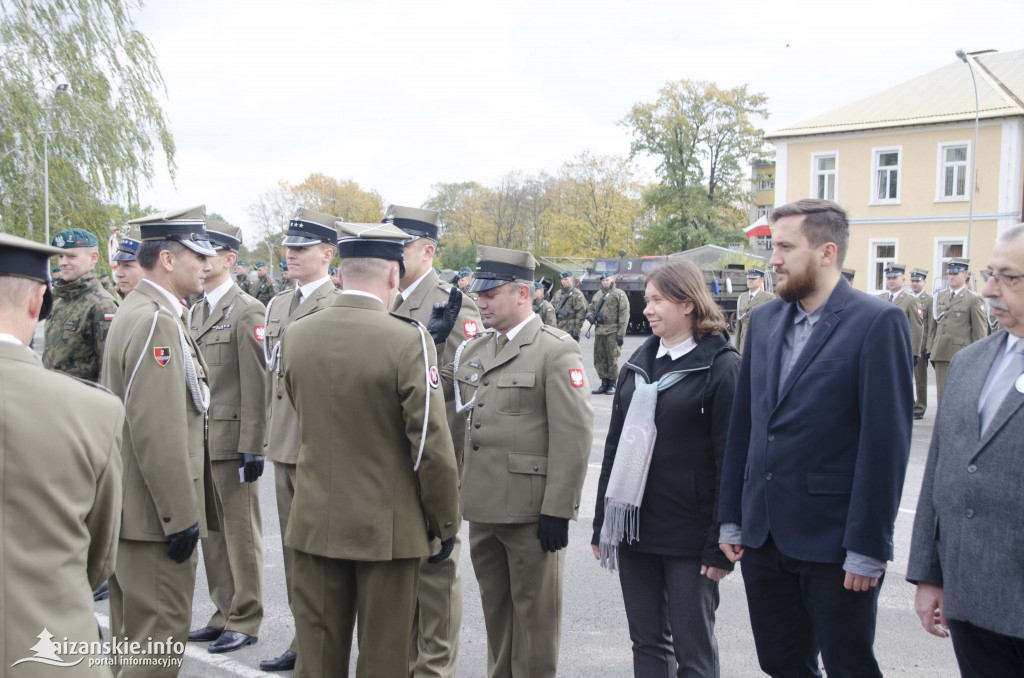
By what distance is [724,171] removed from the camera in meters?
52.9

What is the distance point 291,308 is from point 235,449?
0.86m

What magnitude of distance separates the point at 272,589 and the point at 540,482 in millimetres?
2583

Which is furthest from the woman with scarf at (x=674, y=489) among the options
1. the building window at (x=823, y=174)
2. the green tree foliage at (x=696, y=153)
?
the green tree foliage at (x=696, y=153)

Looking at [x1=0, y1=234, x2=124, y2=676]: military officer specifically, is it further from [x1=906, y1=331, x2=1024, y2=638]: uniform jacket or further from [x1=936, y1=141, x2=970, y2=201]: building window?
[x1=936, y1=141, x2=970, y2=201]: building window

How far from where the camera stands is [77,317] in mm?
5527

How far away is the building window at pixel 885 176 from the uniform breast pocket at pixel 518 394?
114 feet

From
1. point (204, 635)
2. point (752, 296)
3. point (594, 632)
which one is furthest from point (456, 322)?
point (752, 296)

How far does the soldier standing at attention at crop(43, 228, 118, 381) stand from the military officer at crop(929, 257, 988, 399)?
11.0 meters

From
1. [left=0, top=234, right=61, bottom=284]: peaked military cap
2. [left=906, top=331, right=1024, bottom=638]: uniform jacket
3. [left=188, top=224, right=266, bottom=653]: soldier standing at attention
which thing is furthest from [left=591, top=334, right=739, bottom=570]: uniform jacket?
[left=188, top=224, right=266, bottom=653]: soldier standing at attention

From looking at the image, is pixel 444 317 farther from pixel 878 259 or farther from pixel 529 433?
pixel 878 259

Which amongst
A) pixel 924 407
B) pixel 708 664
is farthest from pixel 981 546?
pixel 924 407

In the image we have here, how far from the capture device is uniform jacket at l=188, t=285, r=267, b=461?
4.89 metres

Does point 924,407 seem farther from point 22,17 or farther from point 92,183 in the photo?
point 22,17

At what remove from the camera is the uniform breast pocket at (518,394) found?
382 centimetres
